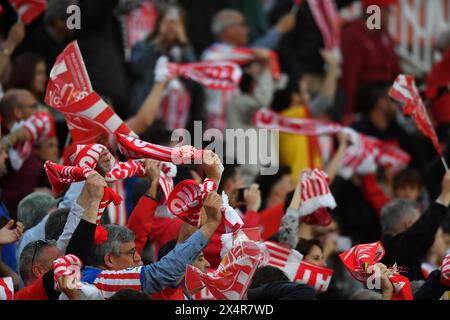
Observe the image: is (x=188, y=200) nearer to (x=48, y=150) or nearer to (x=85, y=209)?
(x=85, y=209)

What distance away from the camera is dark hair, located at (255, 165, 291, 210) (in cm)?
1105

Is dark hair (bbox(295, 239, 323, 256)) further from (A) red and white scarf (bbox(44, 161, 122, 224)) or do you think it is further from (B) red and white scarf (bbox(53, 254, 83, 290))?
(B) red and white scarf (bbox(53, 254, 83, 290))

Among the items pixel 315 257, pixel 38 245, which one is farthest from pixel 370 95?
pixel 38 245

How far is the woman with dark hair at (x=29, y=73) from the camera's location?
10.6 meters

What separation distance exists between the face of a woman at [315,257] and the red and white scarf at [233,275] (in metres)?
1.24

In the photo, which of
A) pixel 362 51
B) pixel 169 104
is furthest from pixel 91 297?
pixel 362 51

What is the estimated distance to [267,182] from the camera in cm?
1112

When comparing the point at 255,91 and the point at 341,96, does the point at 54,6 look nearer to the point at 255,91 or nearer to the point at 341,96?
the point at 255,91

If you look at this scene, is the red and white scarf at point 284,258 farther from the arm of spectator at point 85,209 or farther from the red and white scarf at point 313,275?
the arm of spectator at point 85,209

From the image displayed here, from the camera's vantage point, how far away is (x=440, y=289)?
8.10m

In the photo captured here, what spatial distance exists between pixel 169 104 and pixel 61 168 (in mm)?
4453

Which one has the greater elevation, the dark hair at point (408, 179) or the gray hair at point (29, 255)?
the gray hair at point (29, 255)

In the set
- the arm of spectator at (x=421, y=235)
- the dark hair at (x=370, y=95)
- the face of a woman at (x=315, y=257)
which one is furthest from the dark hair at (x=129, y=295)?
the dark hair at (x=370, y=95)
